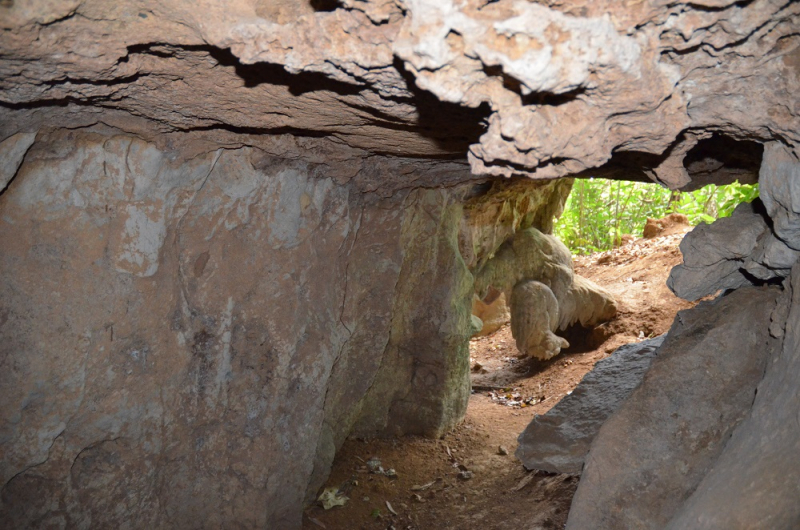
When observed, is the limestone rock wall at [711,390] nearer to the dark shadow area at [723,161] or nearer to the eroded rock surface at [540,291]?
the dark shadow area at [723,161]

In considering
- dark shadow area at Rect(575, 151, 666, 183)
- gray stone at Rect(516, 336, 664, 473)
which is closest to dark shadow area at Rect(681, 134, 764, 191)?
dark shadow area at Rect(575, 151, 666, 183)

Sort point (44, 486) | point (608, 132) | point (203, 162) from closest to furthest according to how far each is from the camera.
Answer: point (608, 132) < point (44, 486) < point (203, 162)

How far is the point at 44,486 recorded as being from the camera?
9.48ft

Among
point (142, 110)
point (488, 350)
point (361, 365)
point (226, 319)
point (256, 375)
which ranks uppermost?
point (142, 110)

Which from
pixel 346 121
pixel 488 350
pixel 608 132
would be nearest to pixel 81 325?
pixel 346 121

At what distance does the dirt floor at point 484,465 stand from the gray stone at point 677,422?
4.37ft

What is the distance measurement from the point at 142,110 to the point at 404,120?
117 cm

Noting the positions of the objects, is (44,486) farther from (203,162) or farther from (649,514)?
(649,514)

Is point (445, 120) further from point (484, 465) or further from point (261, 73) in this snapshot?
point (484, 465)

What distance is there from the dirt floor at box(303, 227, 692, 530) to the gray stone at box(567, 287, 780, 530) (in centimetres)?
133

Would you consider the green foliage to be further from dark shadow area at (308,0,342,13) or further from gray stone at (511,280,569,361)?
dark shadow area at (308,0,342,13)

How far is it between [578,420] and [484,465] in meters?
1.71

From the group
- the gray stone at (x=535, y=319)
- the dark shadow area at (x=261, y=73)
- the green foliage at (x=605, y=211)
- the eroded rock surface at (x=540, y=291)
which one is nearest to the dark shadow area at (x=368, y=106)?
the dark shadow area at (x=261, y=73)

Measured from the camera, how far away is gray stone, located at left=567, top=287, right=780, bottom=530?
9.82 ft
